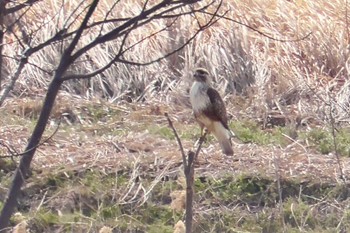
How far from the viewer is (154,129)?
8.41 meters

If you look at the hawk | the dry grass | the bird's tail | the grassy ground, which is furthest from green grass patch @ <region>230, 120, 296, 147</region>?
the hawk

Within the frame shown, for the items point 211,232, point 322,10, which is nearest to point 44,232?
point 211,232

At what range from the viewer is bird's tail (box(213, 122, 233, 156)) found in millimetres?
6973

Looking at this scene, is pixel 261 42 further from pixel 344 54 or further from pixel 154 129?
pixel 154 129

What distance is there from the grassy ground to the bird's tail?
24cm

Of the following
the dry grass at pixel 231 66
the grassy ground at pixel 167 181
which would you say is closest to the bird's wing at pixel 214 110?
the grassy ground at pixel 167 181

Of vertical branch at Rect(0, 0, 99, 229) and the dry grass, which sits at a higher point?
the dry grass

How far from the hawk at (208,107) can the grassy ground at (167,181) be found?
16.3 inches

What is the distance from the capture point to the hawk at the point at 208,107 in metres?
6.89

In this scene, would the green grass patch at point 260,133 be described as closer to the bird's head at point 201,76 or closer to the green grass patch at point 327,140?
the green grass patch at point 327,140

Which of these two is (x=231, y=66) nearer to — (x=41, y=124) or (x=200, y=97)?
(x=200, y=97)

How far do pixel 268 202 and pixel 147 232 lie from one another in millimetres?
840

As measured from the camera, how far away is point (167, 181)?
7.27 m

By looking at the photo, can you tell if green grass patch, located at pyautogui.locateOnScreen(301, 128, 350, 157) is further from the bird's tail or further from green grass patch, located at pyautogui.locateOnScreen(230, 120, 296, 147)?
the bird's tail
